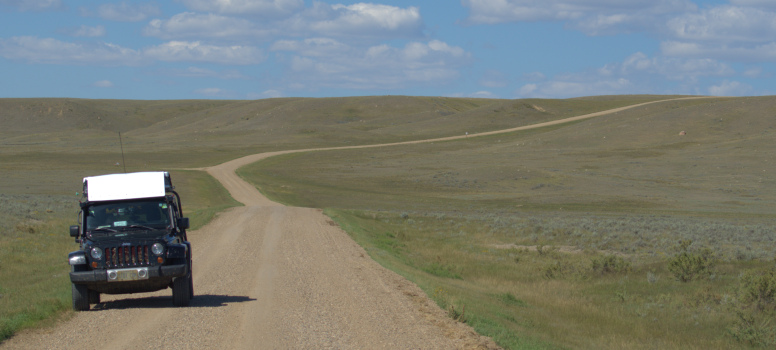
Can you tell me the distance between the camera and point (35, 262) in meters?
19.3

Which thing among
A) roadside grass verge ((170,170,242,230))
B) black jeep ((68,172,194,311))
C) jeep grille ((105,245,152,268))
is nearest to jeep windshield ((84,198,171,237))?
black jeep ((68,172,194,311))

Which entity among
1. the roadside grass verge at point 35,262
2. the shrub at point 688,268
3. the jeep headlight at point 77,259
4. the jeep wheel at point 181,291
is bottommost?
the shrub at point 688,268

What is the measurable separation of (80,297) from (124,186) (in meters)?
2.11

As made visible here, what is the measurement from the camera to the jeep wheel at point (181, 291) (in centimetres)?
1154

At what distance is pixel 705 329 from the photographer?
555 inches

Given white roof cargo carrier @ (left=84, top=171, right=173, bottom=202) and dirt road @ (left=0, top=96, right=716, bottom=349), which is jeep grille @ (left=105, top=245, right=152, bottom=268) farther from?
white roof cargo carrier @ (left=84, top=171, right=173, bottom=202)

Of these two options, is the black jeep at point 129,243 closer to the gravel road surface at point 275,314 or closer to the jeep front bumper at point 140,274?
the jeep front bumper at point 140,274

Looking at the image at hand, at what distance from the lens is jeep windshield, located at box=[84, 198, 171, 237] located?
A: 11969 millimetres

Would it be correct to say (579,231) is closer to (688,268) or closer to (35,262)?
(688,268)

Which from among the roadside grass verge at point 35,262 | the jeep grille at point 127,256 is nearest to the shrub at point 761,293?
the jeep grille at point 127,256

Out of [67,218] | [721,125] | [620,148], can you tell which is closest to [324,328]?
[67,218]

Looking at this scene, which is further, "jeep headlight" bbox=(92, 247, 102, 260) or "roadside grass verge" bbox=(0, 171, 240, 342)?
"jeep headlight" bbox=(92, 247, 102, 260)

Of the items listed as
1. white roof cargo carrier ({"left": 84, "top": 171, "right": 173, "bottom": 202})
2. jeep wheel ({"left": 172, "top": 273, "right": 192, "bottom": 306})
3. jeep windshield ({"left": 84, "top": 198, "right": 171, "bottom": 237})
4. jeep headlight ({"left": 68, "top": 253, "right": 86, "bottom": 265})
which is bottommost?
jeep wheel ({"left": 172, "top": 273, "right": 192, "bottom": 306})

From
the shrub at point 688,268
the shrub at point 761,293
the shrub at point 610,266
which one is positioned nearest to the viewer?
the shrub at point 761,293
